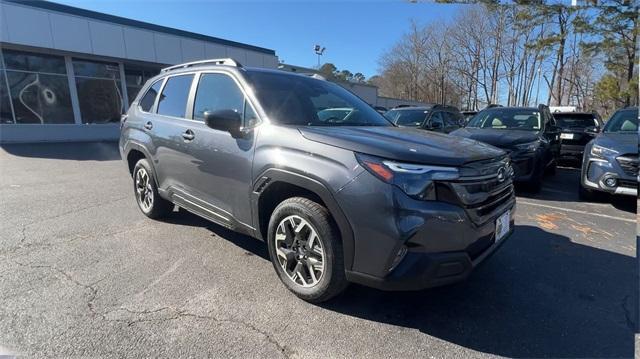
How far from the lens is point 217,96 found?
3623 mm

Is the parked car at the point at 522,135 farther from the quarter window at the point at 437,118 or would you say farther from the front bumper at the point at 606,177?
the quarter window at the point at 437,118

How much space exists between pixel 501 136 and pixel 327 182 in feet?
17.7

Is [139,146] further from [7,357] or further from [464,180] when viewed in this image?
[464,180]

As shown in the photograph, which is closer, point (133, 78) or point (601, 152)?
point (601, 152)

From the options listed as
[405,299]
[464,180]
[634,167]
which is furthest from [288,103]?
[634,167]

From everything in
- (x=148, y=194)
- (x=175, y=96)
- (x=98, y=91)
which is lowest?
(x=148, y=194)

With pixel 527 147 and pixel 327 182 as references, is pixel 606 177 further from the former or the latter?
pixel 327 182

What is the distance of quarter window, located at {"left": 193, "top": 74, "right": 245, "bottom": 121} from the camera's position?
3363mm

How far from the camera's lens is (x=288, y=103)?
3.34 m

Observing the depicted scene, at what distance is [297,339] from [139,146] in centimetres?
336

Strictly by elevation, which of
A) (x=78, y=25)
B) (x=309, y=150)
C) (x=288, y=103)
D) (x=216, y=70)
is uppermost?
(x=78, y=25)

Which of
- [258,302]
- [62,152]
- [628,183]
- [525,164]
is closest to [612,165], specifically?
[628,183]

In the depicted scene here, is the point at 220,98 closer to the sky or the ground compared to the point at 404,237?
closer to the sky

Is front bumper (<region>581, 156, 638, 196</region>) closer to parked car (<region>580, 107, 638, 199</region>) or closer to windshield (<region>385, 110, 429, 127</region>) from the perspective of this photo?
parked car (<region>580, 107, 638, 199</region>)
